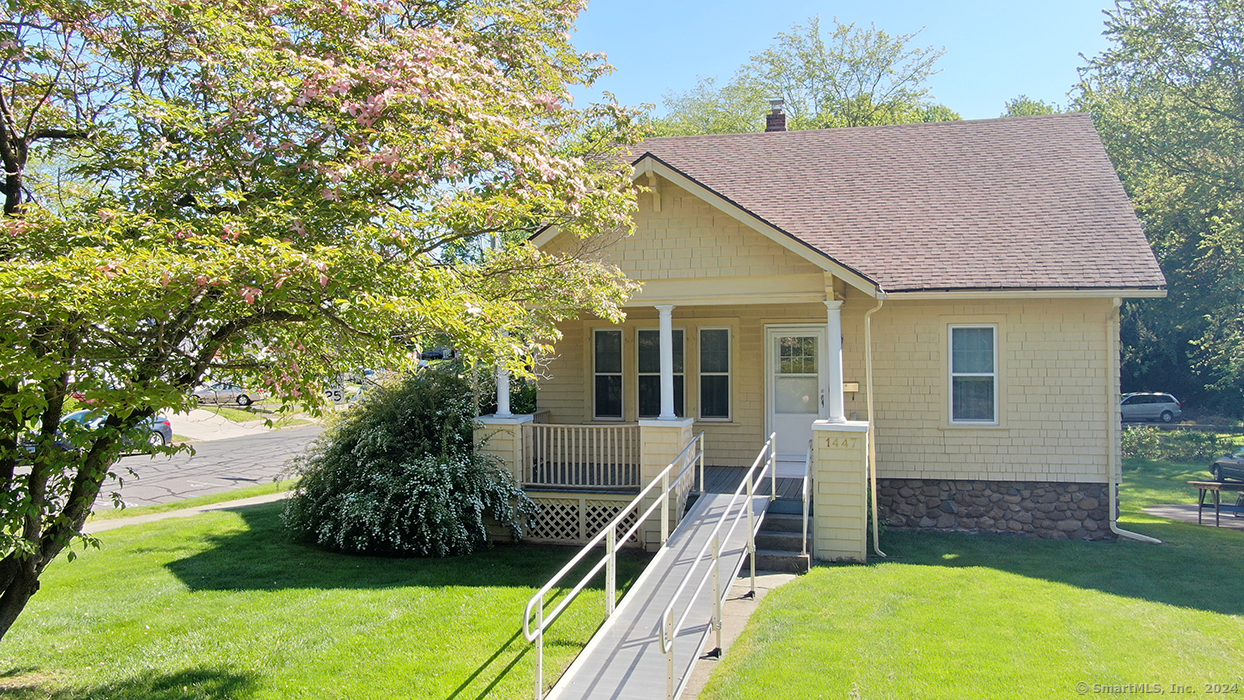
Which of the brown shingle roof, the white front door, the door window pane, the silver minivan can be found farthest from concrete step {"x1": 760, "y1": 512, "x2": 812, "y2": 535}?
the silver minivan

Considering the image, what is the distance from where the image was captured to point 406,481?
1075 cm

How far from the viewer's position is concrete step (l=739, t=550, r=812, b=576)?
9680mm

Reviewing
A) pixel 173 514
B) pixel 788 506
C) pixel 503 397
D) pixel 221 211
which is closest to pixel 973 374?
pixel 788 506

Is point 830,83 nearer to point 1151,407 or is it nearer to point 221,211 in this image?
point 1151,407

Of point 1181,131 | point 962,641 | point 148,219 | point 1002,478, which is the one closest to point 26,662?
point 148,219

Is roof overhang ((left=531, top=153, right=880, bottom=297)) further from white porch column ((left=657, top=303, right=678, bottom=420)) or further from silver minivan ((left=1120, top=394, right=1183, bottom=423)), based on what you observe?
silver minivan ((left=1120, top=394, right=1183, bottom=423))

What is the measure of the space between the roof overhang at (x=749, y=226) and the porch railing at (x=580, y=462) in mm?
2782

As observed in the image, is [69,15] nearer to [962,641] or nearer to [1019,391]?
[962,641]

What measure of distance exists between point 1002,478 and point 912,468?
1262mm

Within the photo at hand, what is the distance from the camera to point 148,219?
530cm

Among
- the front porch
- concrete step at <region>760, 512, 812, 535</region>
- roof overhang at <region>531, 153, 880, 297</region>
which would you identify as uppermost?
roof overhang at <region>531, 153, 880, 297</region>

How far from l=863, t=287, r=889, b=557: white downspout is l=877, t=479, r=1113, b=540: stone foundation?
0.52 m

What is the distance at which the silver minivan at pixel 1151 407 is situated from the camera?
109ft

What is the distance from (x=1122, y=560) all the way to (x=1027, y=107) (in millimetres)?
41328
